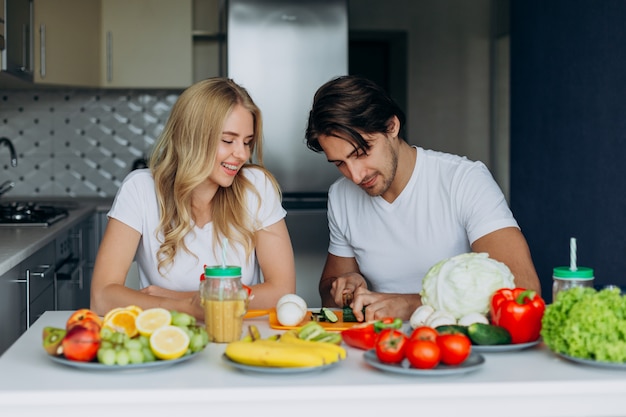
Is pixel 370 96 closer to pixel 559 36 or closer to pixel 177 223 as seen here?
pixel 177 223

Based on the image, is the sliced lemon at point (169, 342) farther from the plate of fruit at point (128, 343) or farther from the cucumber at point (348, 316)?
the cucumber at point (348, 316)

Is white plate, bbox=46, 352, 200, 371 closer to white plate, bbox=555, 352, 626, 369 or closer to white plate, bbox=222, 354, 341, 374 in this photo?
white plate, bbox=222, 354, 341, 374

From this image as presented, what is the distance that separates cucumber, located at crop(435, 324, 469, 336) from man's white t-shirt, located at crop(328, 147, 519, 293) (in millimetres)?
757

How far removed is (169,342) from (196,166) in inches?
34.9

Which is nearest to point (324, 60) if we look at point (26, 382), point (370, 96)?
point (370, 96)

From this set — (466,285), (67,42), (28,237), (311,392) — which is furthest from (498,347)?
(67,42)

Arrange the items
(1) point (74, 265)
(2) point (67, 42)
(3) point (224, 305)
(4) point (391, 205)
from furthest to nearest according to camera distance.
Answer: (2) point (67, 42) → (1) point (74, 265) → (4) point (391, 205) → (3) point (224, 305)

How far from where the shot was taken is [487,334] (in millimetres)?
1578

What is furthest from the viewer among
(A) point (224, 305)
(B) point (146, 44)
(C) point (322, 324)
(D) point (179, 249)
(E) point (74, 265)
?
(B) point (146, 44)

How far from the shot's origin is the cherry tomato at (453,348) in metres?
1.40

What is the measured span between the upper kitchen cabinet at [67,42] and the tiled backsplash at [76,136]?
1.16 feet

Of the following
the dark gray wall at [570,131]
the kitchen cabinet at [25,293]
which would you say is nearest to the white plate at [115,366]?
the kitchen cabinet at [25,293]

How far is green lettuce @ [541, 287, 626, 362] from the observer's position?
1.42 meters

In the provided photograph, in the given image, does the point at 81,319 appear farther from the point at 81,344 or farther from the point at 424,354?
the point at 424,354
